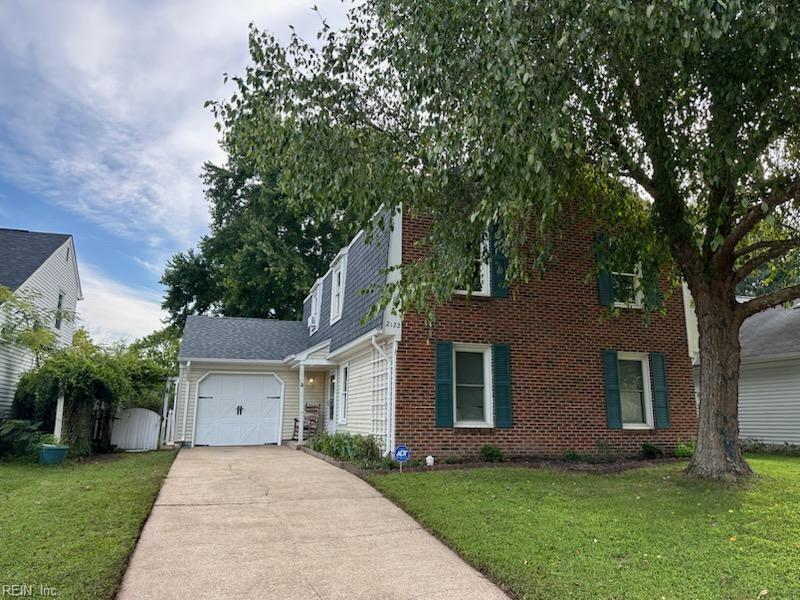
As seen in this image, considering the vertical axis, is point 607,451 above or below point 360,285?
below

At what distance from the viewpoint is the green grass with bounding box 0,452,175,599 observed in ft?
12.5

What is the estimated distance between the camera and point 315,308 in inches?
696

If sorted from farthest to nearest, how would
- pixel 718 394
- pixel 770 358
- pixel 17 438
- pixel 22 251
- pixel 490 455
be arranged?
pixel 22 251, pixel 770 358, pixel 17 438, pixel 490 455, pixel 718 394

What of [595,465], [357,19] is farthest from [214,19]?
[595,465]

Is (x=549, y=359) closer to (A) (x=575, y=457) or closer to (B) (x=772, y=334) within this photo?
(A) (x=575, y=457)

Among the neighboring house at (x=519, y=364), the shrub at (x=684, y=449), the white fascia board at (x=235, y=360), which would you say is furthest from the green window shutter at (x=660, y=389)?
the white fascia board at (x=235, y=360)

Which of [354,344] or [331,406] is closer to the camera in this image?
[354,344]

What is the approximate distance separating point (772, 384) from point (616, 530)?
12.5 metres

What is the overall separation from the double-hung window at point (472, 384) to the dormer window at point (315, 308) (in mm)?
7984

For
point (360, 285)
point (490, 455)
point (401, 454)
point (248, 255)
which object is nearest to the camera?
point (401, 454)

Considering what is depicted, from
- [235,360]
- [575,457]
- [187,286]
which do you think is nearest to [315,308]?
[235,360]

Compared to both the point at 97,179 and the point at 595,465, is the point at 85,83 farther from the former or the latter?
the point at 595,465

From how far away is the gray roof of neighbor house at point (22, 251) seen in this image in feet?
45.5

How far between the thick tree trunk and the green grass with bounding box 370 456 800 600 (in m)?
0.40
